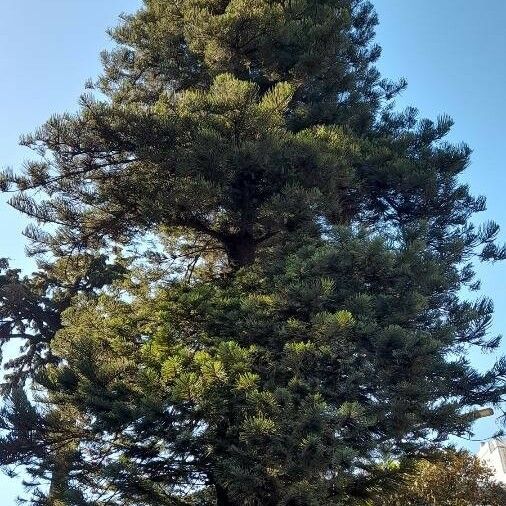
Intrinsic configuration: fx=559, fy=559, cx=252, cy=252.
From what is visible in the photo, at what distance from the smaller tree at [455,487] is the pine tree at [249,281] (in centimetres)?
155

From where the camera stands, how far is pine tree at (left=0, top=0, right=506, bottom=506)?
3.86 meters

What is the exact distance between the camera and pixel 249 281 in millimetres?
4902

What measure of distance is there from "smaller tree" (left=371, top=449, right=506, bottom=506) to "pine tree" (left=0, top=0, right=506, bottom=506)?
60.9 inches

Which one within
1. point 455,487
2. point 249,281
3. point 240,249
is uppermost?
point 240,249

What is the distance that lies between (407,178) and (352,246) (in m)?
1.88

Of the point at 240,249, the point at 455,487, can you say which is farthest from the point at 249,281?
the point at 455,487

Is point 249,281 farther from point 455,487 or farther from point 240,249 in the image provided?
point 455,487

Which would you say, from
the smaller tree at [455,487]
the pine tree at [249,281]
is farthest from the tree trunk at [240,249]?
the smaller tree at [455,487]

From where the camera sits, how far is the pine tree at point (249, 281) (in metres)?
3.86

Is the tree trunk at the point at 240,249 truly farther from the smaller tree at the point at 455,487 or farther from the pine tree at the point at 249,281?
the smaller tree at the point at 455,487

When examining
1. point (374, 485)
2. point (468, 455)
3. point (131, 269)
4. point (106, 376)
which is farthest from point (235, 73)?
point (468, 455)

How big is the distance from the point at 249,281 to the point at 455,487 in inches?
140

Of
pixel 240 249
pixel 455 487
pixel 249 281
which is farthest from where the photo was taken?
pixel 455 487

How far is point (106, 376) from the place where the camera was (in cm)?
404
